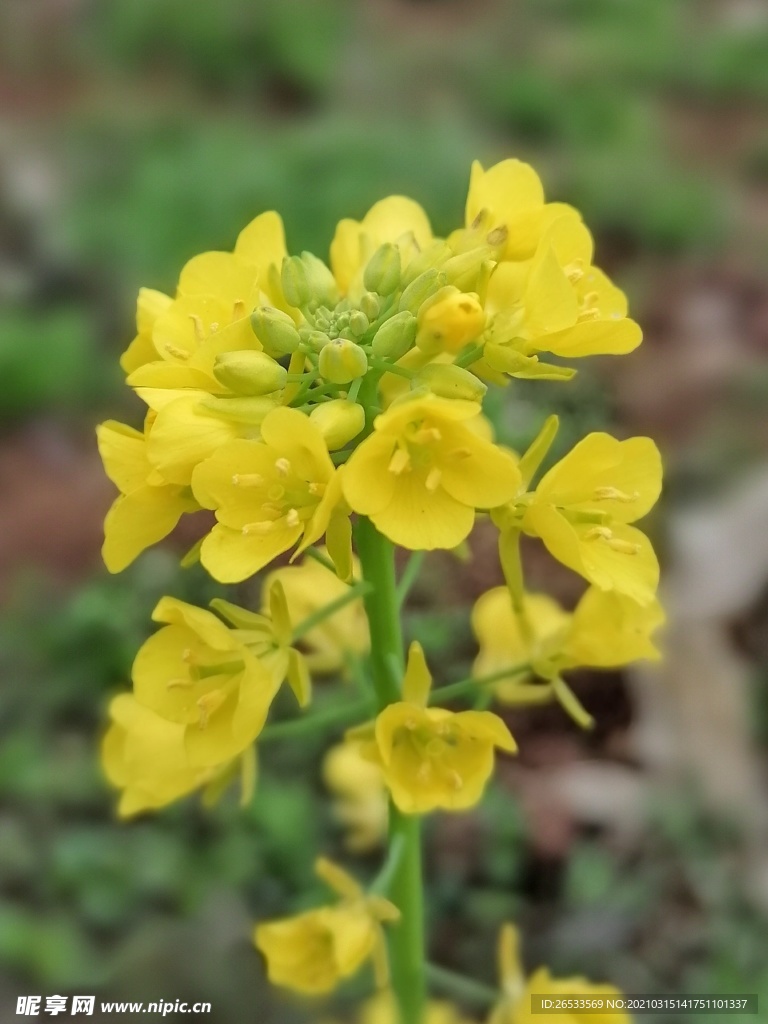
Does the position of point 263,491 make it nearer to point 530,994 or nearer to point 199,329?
point 199,329

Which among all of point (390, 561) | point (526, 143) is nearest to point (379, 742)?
point (390, 561)

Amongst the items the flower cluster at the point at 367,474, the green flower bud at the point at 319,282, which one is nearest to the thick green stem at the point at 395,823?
the flower cluster at the point at 367,474

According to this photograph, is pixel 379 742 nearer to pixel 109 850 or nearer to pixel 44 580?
pixel 109 850

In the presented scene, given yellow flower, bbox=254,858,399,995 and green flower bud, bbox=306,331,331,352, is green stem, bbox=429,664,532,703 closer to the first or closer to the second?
yellow flower, bbox=254,858,399,995

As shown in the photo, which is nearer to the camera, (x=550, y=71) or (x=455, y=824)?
(x=455, y=824)

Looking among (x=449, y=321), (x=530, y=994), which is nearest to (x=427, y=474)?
(x=449, y=321)

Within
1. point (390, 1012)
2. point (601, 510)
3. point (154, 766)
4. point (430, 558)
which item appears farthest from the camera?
point (430, 558)
